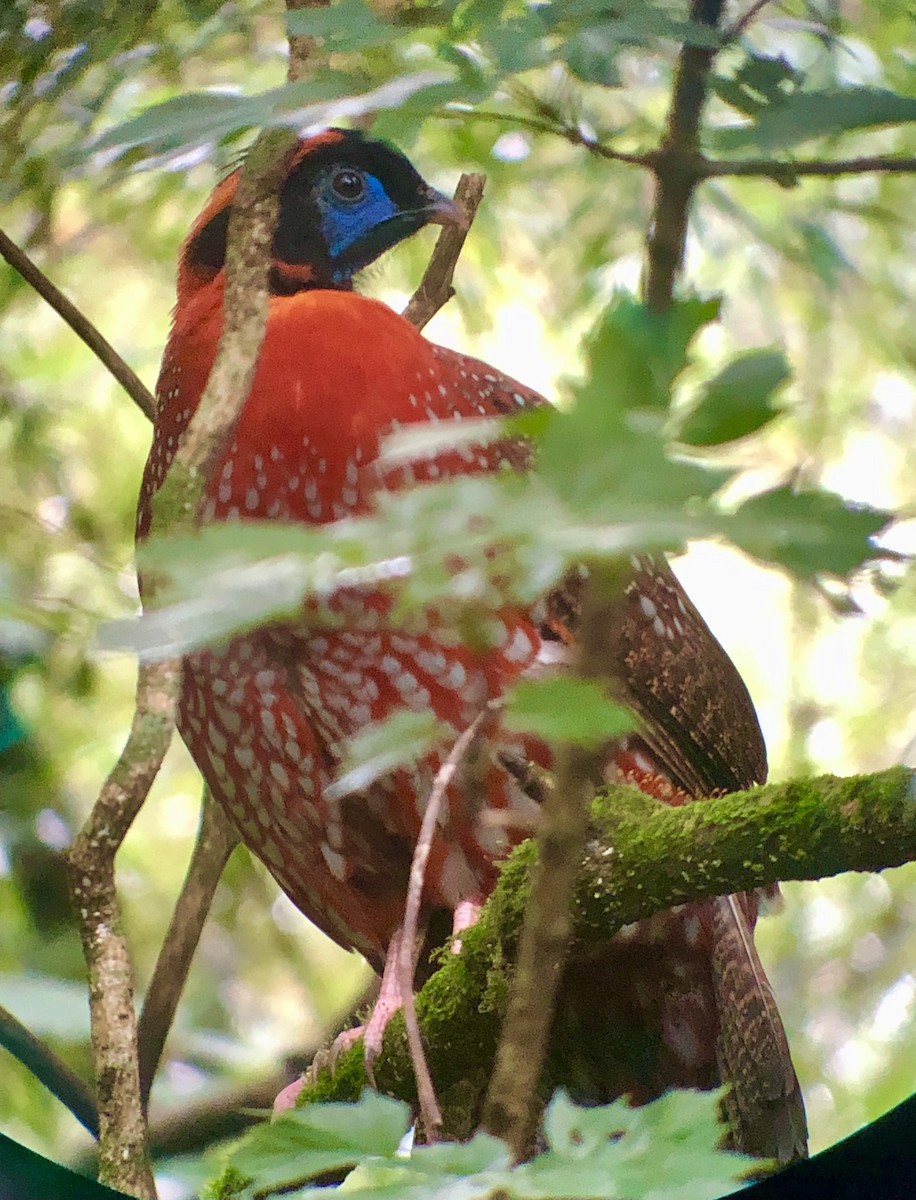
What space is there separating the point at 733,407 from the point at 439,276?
305 mm

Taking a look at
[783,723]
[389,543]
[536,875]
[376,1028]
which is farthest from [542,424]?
[376,1028]

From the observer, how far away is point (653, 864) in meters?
0.62

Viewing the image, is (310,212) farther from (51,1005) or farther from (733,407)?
(51,1005)

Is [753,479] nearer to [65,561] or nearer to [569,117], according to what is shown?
[569,117]

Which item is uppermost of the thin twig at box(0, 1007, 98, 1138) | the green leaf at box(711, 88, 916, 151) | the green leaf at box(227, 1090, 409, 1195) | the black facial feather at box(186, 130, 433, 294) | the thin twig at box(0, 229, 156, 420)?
the thin twig at box(0, 229, 156, 420)

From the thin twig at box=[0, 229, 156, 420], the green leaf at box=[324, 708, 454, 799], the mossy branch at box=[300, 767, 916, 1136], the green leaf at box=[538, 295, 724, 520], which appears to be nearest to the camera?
the green leaf at box=[538, 295, 724, 520]

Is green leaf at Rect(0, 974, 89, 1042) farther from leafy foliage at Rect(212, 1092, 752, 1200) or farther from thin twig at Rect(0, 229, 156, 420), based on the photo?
thin twig at Rect(0, 229, 156, 420)

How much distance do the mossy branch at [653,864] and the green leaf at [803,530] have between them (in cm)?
24

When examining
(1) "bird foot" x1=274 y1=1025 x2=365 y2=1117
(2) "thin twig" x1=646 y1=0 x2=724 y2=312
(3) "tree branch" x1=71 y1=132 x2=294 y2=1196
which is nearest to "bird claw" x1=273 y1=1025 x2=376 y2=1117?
(1) "bird foot" x1=274 y1=1025 x2=365 y2=1117

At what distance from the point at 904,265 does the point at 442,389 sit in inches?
8.6

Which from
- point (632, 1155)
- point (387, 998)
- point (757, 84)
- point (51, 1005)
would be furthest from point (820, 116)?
point (51, 1005)

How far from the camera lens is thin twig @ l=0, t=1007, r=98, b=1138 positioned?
0.77 m

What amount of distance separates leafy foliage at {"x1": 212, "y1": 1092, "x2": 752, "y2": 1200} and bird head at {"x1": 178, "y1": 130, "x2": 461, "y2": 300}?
0.38 meters

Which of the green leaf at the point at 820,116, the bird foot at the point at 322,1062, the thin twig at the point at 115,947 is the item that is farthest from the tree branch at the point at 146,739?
the green leaf at the point at 820,116
